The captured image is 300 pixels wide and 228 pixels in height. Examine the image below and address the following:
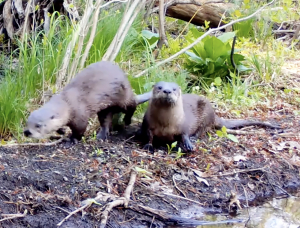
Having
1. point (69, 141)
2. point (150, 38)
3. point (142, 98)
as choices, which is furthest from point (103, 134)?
point (150, 38)

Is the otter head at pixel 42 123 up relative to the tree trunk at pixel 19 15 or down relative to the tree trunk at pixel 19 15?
down

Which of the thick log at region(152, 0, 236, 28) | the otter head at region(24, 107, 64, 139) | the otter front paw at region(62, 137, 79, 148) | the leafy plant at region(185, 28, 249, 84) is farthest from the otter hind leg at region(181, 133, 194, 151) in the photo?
the thick log at region(152, 0, 236, 28)

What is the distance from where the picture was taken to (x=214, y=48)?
17.5ft

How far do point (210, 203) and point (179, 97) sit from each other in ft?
2.67

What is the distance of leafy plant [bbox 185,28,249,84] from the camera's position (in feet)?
17.5

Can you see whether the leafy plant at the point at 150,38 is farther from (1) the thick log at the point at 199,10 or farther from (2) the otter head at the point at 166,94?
(2) the otter head at the point at 166,94

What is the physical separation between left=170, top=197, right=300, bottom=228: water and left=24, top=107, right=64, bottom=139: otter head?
0.99m

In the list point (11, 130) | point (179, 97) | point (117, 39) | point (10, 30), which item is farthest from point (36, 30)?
point (179, 97)

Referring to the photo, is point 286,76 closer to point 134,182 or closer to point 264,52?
point 264,52

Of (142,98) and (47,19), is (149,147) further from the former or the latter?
(47,19)

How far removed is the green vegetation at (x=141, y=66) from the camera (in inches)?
165

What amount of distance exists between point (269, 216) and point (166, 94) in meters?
1.00

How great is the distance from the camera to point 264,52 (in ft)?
21.3

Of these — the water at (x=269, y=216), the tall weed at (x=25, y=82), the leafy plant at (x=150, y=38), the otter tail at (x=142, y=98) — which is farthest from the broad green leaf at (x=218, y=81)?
the water at (x=269, y=216)
